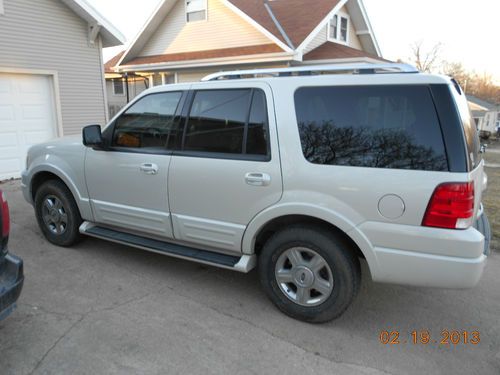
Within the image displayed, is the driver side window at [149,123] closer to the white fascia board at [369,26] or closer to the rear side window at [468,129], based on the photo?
the rear side window at [468,129]

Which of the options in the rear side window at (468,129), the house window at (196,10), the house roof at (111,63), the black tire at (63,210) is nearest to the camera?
the rear side window at (468,129)

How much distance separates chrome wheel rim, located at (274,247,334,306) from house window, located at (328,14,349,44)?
1632 cm

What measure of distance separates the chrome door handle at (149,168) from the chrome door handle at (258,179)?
1024mm

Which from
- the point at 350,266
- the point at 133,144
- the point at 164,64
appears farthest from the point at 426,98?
the point at 164,64

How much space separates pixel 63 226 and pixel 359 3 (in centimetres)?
1785

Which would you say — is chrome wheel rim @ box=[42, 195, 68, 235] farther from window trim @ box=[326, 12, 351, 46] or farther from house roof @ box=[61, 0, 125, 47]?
window trim @ box=[326, 12, 351, 46]

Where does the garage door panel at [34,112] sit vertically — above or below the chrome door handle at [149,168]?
above

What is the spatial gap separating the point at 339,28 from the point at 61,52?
41.3 feet

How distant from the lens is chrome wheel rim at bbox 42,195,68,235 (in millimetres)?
4742

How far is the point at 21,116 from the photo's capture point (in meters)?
9.62

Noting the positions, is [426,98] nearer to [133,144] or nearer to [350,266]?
[350,266]

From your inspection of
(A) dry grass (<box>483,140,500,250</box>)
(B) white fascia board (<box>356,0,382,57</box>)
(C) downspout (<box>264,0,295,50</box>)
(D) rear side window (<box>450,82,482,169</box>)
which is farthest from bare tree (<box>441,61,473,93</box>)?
(D) rear side window (<box>450,82,482,169</box>)

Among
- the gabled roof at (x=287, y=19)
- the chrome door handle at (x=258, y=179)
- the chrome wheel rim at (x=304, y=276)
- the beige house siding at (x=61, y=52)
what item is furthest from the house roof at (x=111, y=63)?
the chrome wheel rim at (x=304, y=276)

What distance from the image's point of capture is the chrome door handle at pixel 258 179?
325cm
